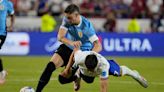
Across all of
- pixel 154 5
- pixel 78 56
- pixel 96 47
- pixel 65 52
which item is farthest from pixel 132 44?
pixel 78 56

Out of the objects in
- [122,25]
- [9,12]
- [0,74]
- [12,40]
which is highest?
[9,12]

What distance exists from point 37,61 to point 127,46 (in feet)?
14.9

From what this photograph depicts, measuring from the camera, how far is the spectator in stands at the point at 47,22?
1115 inches

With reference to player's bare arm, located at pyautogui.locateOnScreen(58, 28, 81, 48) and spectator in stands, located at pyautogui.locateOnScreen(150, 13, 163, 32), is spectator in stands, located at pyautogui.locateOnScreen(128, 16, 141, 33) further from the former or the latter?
player's bare arm, located at pyautogui.locateOnScreen(58, 28, 81, 48)

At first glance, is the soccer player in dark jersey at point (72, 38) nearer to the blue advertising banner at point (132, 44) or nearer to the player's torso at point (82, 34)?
the player's torso at point (82, 34)

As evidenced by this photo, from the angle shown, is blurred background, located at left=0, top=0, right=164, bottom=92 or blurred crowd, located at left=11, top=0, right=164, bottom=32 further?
blurred crowd, located at left=11, top=0, right=164, bottom=32

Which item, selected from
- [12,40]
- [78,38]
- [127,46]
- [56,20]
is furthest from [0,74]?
[56,20]

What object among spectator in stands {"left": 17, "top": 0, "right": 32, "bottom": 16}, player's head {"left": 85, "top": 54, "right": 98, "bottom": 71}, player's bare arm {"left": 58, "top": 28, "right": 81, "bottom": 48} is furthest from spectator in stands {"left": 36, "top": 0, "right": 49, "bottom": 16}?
player's head {"left": 85, "top": 54, "right": 98, "bottom": 71}

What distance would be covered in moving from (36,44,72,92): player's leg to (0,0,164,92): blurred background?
65.9 inches

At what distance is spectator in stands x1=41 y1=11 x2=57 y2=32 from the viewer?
28.3 m

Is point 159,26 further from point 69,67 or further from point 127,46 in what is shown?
point 69,67

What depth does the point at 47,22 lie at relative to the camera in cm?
2830

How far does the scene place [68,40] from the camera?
12.0 meters

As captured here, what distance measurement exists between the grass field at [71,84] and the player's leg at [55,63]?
1664mm
